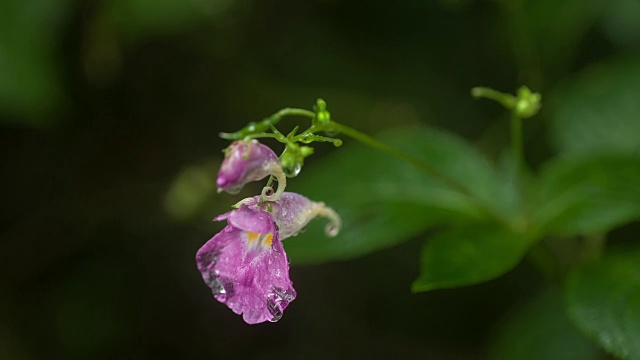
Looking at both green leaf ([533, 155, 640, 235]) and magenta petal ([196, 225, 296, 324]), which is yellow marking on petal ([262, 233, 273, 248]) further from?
green leaf ([533, 155, 640, 235])

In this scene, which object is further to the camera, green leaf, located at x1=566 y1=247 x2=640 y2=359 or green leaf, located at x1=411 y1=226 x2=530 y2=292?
green leaf, located at x1=411 y1=226 x2=530 y2=292

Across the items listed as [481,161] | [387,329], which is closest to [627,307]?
[481,161]

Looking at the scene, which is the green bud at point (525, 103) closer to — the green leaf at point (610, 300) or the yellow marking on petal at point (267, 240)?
the green leaf at point (610, 300)

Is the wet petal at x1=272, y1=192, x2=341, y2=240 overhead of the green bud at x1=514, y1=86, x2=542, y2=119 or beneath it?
beneath

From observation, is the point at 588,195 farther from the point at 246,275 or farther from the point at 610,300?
the point at 246,275

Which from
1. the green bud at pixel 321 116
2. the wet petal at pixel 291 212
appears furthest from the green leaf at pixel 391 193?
the green bud at pixel 321 116

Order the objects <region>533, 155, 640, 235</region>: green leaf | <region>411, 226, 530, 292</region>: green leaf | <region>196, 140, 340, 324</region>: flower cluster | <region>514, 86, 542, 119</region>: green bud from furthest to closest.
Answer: <region>533, 155, 640, 235</region>: green leaf, <region>514, 86, 542, 119</region>: green bud, <region>411, 226, 530, 292</region>: green leaf, <region>196, 140, 340, 324</region>: flower cluster

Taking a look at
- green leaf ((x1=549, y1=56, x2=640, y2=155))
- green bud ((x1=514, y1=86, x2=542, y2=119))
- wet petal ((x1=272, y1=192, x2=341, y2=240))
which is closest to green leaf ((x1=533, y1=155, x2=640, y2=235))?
green bud ((x1=514, y1=86, x2=542, y2=119))
